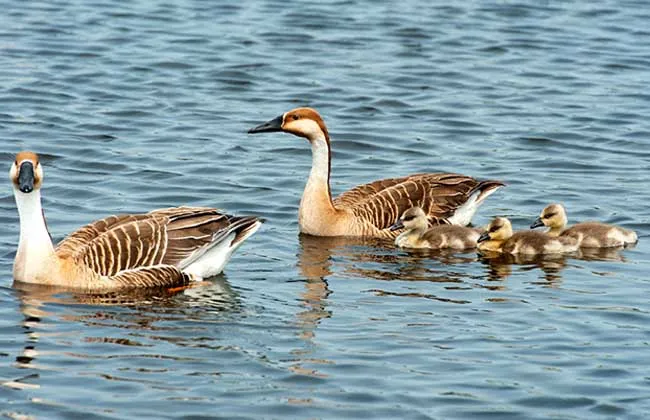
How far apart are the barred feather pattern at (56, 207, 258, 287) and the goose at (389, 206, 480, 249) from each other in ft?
7.38

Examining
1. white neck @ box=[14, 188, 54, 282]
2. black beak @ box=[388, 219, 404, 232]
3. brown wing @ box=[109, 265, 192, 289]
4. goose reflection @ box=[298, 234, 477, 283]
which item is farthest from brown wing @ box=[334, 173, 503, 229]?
white neck @ box=[14, 188, 54, 282]

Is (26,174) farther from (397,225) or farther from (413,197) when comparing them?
(413,197)

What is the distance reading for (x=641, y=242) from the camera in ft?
51.0

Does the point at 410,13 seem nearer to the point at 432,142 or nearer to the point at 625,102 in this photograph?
the point at 625,102

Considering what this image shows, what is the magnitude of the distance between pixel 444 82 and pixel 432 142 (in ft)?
12.9

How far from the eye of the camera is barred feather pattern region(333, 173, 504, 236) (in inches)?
635

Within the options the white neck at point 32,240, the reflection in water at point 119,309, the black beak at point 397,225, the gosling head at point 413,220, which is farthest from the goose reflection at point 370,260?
the white neck at point 32,240

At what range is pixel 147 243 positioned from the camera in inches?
533

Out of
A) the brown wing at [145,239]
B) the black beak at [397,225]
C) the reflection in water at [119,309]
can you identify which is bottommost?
the reflection in water at [119,309]

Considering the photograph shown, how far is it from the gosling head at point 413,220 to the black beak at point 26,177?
166 inches

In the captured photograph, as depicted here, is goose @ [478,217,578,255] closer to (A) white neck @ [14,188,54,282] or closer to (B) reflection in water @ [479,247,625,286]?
(B) reflection in water @ [479,247,625,286]

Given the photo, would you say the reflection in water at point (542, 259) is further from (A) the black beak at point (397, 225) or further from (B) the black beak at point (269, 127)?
(B) the black beak at point (269, 127)

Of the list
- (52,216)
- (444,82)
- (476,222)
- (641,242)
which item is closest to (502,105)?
(444,82)

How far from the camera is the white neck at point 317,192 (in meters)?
16.0
